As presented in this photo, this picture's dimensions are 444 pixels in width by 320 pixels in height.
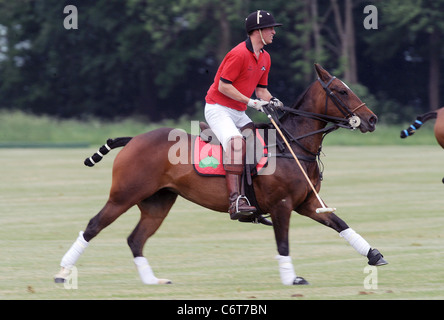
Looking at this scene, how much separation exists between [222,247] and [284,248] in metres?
2.92

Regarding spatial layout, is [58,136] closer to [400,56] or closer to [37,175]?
[37,175]

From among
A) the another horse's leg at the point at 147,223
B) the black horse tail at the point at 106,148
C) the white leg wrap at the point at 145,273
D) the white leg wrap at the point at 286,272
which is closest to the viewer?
the white leg wrap at the point at 286,272

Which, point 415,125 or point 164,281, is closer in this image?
point 164,281

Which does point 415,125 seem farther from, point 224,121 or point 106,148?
point 106,148

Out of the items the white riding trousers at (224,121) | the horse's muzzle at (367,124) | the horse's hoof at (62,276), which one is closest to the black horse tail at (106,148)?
the white riding trousers at (224,121)

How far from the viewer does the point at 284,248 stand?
8484 millimetres

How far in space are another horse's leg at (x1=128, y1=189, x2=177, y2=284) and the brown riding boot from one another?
808mm

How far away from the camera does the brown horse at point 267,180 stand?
8.55 metres

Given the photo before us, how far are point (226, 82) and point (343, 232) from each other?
191 cm

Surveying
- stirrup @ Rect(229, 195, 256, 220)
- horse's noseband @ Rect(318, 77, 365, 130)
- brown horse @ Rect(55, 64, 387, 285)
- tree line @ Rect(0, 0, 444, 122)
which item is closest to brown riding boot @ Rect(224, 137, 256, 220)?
stirrup @ Rect(229, 195, 256, 220)

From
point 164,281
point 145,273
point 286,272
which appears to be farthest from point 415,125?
point 145,273

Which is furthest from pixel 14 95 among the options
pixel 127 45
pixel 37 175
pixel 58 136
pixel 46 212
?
pixel 46 212

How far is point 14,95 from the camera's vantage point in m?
53.7

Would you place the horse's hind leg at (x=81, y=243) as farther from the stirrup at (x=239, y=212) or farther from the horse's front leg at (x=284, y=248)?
→ the horse's front leg at (x=284, y=248)
